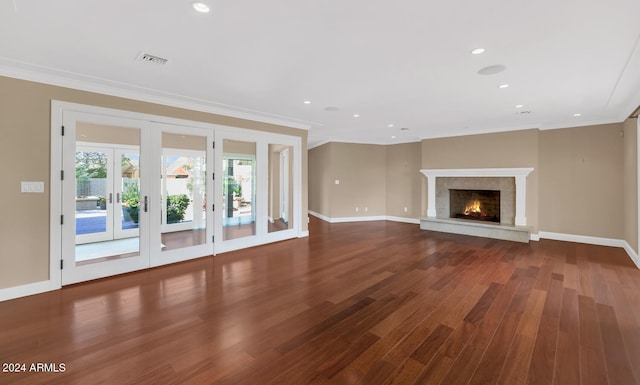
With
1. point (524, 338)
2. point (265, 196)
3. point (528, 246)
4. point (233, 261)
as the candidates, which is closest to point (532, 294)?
point (524, 338)

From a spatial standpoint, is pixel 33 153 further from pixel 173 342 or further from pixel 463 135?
pixel 463 135

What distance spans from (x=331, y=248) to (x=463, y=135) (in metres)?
4.57

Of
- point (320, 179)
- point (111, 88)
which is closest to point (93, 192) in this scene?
point (111, 88)

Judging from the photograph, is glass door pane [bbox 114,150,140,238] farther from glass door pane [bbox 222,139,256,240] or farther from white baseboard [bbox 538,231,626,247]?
white baseboard [bbox 538,231,626,247]

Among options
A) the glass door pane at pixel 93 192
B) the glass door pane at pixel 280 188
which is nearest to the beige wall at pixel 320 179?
the glass door pane at pixel 280 188

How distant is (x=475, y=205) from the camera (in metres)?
7.22

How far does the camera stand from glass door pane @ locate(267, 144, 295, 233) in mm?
5766

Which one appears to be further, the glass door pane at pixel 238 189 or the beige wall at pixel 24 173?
the glass door pane at pixel 238 189

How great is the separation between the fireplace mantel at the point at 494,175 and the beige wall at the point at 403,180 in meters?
0.61

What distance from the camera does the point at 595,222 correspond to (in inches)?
220

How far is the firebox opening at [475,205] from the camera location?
6.91 metres

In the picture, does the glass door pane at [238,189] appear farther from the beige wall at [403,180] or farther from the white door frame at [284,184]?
the beige wall at [403,180]

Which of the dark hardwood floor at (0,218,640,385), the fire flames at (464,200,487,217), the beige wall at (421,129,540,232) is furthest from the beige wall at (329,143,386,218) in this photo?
the dark hardwood floor at (0,218,640,385)

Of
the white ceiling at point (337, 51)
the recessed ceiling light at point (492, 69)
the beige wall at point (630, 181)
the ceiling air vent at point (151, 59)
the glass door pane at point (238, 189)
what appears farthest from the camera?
the glass door pane at point (238, 189)
